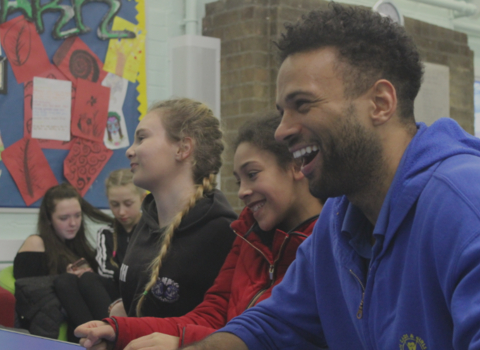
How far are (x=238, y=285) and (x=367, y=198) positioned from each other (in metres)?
0.57

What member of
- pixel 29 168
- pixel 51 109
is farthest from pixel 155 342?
pixel 51 109

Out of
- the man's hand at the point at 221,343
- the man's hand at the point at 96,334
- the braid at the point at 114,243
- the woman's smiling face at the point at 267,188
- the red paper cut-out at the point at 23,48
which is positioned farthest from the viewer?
the red paper cut-out at the point at 23,48

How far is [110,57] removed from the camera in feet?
11.8

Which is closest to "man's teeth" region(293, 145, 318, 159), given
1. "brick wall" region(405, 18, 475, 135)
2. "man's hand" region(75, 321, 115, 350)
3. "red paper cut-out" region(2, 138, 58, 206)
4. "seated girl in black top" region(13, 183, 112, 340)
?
"man's hand" region(75, 321, 115, 350)

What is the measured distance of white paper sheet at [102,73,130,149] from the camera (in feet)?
11.8

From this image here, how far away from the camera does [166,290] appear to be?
5.29 ft

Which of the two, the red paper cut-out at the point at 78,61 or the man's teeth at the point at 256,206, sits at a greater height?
the red paper cut-out at the point at 78,61

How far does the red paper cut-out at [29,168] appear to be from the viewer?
3.27 metres

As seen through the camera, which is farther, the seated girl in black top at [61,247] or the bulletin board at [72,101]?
the bulletin board at [72,101]

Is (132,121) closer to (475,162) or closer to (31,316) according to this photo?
(31,316)

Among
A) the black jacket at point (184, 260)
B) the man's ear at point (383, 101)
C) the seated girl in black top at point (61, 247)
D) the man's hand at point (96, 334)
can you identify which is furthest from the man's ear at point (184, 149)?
the seated girl in black top at point (61, 247)

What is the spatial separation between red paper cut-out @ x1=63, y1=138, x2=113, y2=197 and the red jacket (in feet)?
6.76

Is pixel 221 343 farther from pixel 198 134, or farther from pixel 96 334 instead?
pixel 198 134

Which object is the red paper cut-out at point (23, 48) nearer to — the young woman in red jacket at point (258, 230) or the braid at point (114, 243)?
the braid at point (114, 243)
